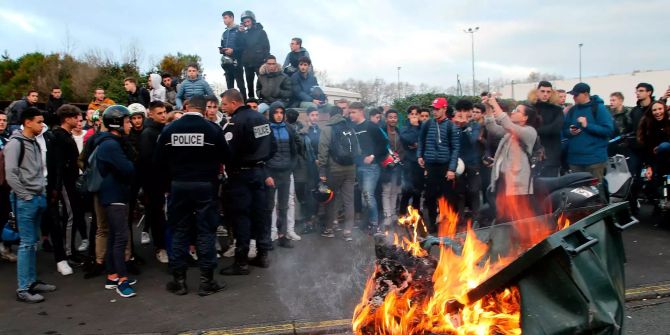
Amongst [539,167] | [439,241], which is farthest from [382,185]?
[439,241]

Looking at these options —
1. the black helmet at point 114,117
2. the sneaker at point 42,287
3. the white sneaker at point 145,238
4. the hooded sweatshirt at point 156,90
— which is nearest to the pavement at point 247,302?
the sneaker at point 42,287

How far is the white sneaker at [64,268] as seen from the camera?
6547mm

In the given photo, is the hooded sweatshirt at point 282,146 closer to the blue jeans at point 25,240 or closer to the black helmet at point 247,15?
the blue jeans at point 25,240

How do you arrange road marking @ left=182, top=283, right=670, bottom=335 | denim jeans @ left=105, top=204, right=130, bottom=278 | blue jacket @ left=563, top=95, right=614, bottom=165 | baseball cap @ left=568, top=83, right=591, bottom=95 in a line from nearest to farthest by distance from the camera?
road marking @ left=182, top=283, right=670, bottom=335, denim jeans @ left=105, top=204, right=130, bottom=278, blue jacket @ left=563, top=95, right=614, bottom=165, baseball cap @ left=568, top=83, right=591, bottom=95

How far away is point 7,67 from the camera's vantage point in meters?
29.9

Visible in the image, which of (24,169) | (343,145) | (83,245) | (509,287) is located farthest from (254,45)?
(509,287)

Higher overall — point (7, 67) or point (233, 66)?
point (7, 67)

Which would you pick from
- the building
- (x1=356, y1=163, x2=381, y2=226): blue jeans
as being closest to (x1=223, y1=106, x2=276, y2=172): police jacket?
(x1=356, y1=163, x2=381, y2=226): blue jeans

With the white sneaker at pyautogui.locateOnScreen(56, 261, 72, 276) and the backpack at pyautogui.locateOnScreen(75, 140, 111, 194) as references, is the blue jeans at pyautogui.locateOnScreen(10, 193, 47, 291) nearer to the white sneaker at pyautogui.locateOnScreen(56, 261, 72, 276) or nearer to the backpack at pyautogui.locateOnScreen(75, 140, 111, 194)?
the backpack at pyautogui.locateOnScreen(75, 140, 111, 194)

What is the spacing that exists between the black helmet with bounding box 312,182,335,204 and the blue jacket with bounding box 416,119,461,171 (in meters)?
1.64

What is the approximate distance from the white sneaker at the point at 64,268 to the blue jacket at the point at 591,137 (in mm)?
7352

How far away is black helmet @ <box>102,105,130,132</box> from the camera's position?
5895mm

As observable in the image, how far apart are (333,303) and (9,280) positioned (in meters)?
4.12

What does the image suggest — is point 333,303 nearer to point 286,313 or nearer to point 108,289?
point 286,313
